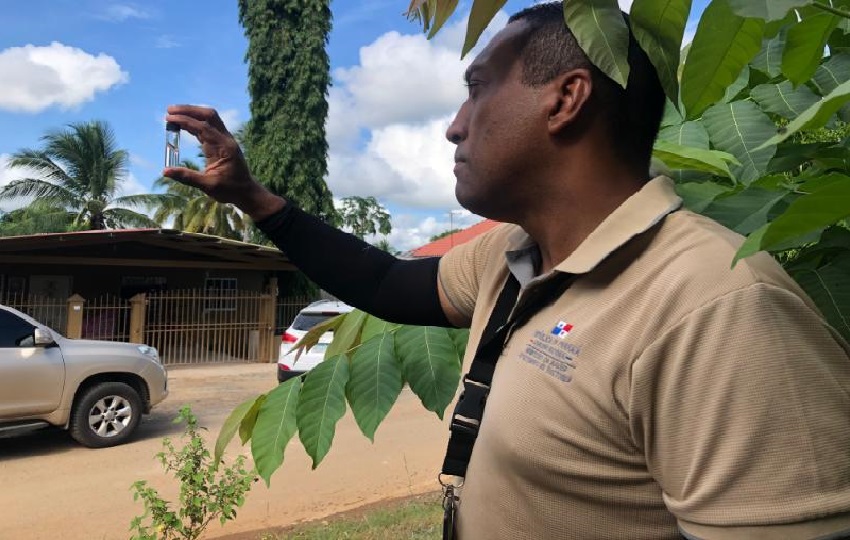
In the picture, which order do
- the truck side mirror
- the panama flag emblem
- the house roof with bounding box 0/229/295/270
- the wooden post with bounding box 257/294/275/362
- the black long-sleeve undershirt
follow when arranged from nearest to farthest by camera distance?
the panama flag emblem, the black long-sleeve undershirt, the truck side mirror, the house roof with bounding box 0/229/295/270, the wooden post with bounding box 257/294/275/362

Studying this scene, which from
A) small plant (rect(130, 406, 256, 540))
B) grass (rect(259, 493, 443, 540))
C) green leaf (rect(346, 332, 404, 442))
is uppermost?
green leaf (rect(346, 332, 404, 442))

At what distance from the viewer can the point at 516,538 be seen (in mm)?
1057

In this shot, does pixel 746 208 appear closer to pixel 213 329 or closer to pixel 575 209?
pixel 575 209

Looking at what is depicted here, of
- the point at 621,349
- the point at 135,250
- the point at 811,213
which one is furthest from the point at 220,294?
the point at 811,213

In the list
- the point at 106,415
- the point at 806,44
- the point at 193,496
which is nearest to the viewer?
the point at 806,44

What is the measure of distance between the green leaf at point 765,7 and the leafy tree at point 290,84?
22184 millimetres

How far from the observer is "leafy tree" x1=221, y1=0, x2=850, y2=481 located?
31.9 inches

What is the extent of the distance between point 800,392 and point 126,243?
17382 millimetres

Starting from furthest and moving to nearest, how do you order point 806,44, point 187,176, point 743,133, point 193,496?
point 193,496 < point 187,176 < point 743,133 < point 806,44

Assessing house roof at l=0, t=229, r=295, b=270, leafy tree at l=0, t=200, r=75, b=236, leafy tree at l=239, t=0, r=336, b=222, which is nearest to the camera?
house roof at l=0, t=229, r=295, b=270

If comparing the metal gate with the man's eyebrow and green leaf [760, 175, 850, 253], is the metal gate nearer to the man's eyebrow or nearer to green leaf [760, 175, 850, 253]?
the man's eyebrow

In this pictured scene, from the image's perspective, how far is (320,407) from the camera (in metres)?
1.90

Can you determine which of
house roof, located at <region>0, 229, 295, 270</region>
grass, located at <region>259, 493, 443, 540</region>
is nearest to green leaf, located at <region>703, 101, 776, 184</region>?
grass, located at <region>259, 493, 443, 540</region>

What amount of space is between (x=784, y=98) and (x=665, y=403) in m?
0.86
